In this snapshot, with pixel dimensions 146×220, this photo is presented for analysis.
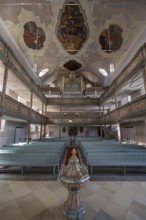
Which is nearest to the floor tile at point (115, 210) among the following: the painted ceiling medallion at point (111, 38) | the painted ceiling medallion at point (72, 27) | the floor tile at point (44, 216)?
the floor tile at point (44, 216)

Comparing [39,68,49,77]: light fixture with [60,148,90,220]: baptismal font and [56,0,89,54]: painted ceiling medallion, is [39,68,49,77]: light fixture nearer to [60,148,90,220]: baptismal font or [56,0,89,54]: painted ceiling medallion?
[56,0,89,54]: painted ceiling medallion

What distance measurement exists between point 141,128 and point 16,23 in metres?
15.2

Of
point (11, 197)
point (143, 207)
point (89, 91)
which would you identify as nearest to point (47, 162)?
point (11, 197)

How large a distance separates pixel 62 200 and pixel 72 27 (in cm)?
1362

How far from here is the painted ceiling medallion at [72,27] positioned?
9.65m

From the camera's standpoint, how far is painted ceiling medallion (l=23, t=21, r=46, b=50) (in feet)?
32.7

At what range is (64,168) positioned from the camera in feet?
8.60

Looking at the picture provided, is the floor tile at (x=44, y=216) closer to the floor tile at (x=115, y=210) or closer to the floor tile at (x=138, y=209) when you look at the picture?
the floor tile at (x=115, y=210)

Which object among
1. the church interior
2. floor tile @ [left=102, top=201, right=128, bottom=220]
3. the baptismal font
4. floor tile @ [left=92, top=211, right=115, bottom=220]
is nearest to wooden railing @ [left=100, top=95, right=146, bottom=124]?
the church interior

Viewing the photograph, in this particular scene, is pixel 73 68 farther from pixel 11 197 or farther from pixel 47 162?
pixel 11 197

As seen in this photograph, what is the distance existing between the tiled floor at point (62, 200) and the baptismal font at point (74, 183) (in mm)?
201

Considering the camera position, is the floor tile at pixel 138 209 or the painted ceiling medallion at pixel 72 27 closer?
the floor tile at pixel 138 209

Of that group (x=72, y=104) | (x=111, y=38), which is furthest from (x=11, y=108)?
(x=111, y=38)

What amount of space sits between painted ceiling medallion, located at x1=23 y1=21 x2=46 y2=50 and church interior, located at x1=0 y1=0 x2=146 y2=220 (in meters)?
0.08
